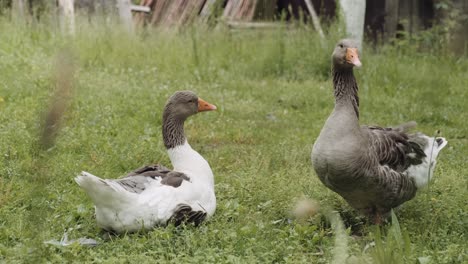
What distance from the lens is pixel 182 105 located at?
5.54 m

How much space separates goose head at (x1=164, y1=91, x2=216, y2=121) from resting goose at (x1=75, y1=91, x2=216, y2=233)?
332mm

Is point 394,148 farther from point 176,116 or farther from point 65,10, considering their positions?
point 65,10

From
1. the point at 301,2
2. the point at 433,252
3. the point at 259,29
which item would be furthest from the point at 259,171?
the point at 301,2

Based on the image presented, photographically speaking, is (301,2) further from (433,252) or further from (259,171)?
(433,252)

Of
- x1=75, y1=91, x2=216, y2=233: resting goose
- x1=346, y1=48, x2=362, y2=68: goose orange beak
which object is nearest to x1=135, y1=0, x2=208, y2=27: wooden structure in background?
x1=75, y1=91, x2=216, y2=233: resting goose

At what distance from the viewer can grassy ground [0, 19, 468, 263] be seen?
3.97 m

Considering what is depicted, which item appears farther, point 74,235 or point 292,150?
point 292,150

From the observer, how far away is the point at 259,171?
20.3 ft

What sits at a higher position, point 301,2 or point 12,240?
point 301,2

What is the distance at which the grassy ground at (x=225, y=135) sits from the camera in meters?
3.97

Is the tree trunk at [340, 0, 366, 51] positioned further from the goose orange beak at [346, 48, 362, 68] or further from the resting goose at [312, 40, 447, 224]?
the goose orange beak at [346, 48, 362, 68]

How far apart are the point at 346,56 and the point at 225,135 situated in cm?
326

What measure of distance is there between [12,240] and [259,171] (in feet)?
7.95

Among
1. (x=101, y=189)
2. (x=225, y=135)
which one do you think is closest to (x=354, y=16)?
(x=225, y=135)
